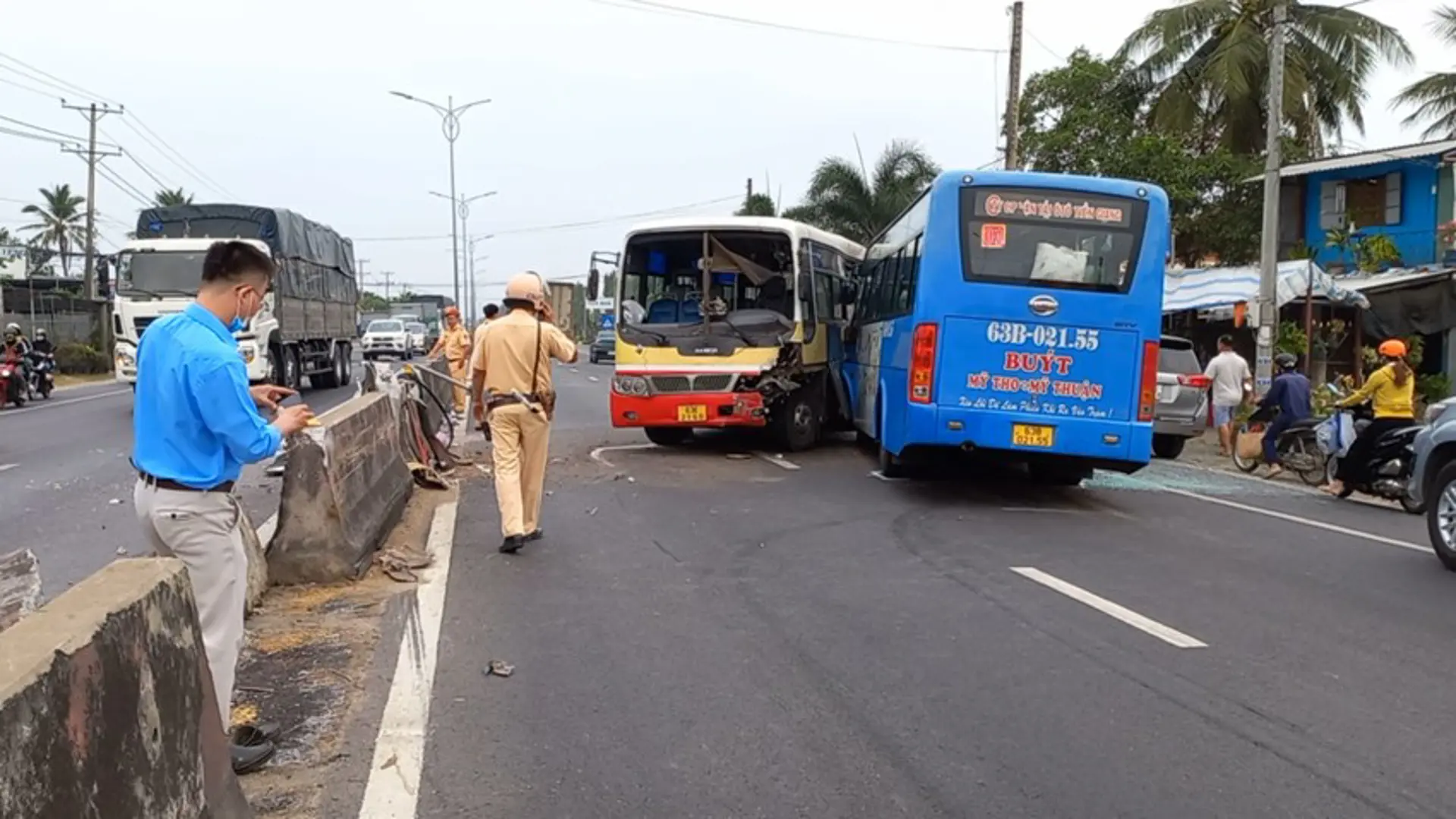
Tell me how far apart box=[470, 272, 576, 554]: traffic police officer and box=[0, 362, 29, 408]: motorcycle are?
1844 cm

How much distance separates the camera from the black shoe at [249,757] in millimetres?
4312

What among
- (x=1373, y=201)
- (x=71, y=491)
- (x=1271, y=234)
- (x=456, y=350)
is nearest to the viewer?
(x=71, y=491)

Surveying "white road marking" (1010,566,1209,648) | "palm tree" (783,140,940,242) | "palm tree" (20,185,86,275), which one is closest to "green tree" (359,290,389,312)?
"palm tree" (20,185,86,275)

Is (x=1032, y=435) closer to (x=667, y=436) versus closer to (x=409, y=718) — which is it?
(x=667, y=436)

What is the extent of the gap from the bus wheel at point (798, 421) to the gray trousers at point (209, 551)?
10.8 m

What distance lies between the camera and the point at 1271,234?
17.8 m

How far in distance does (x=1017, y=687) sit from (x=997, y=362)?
5.59 m

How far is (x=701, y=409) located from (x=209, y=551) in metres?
9.96

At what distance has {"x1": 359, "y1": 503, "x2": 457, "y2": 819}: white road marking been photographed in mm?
4121

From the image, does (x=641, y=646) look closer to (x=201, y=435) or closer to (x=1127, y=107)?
(x=201, y=435)

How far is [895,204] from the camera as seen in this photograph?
37.5 meters

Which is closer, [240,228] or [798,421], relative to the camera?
[798,421]

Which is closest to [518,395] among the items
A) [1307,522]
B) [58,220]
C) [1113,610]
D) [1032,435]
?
[1113,610]

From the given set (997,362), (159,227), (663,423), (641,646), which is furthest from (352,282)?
(641,646)
